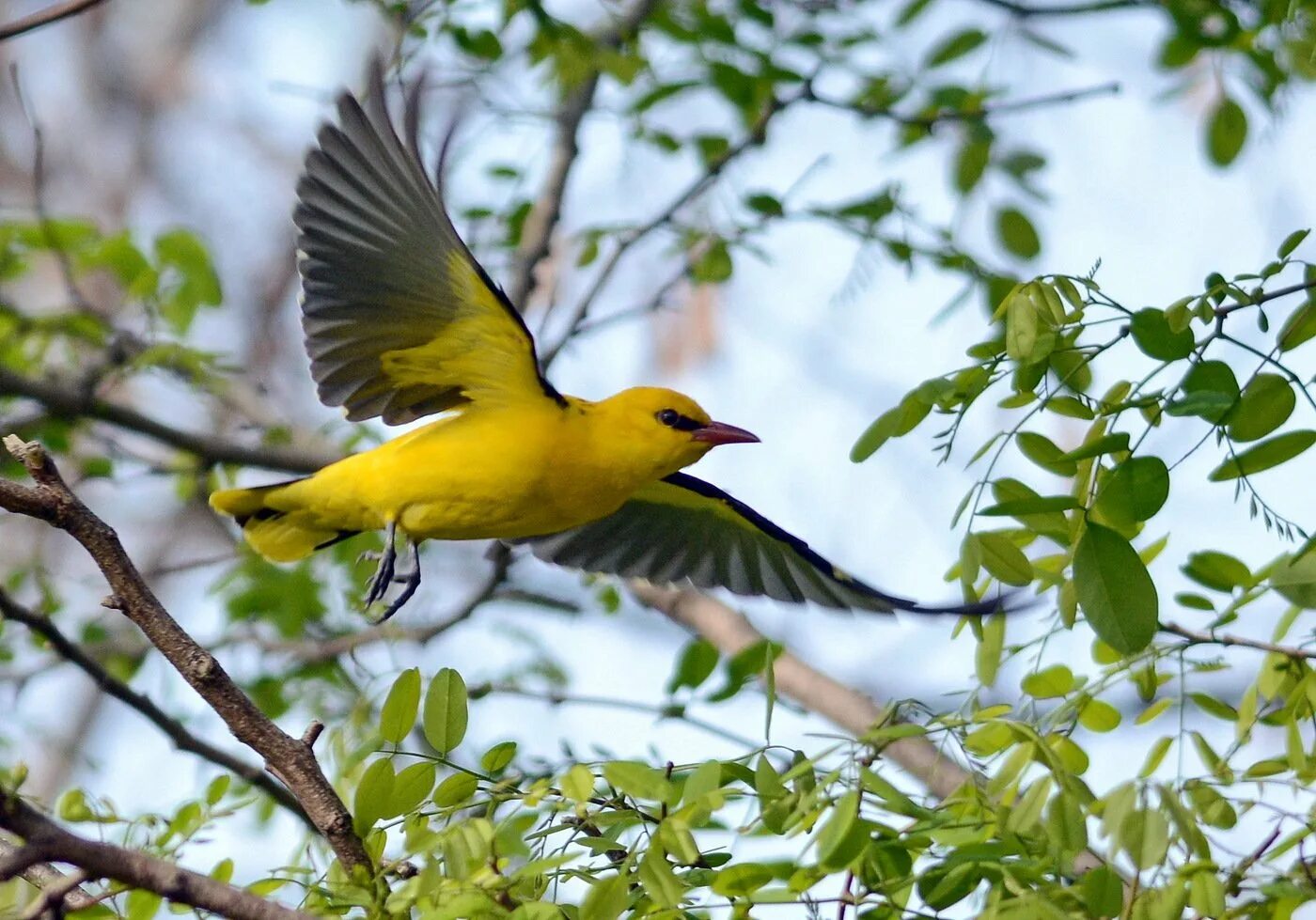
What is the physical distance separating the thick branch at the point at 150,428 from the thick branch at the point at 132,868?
3218 millimetres

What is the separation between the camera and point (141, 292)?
4832 mm

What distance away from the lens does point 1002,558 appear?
224 centimetres

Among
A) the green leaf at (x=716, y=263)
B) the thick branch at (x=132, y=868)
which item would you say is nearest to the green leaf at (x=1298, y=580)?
the thick branch at (x=132, y=868)

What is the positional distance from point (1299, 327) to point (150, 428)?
12.4ft

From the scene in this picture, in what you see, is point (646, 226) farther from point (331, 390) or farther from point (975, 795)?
point (975, 795)

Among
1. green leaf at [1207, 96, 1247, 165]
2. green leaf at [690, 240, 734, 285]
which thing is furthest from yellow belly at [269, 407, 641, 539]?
green leaf at [1207, 96, 1247, 165]

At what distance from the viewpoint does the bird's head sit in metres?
3.98

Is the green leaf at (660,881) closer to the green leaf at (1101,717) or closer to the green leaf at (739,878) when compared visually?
the green leaf at (739,878)

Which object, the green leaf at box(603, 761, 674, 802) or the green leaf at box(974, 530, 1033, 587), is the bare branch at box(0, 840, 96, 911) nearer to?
the green leaf at box(603, 761, 674, 802)

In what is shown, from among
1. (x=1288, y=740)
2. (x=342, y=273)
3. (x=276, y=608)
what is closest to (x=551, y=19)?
(x=342, y=273)

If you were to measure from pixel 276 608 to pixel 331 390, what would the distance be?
1628mm

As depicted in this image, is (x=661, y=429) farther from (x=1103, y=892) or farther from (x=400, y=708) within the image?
(x=1103, y=892)

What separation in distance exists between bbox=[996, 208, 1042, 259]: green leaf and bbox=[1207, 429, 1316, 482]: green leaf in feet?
10.1

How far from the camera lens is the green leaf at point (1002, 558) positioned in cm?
223
